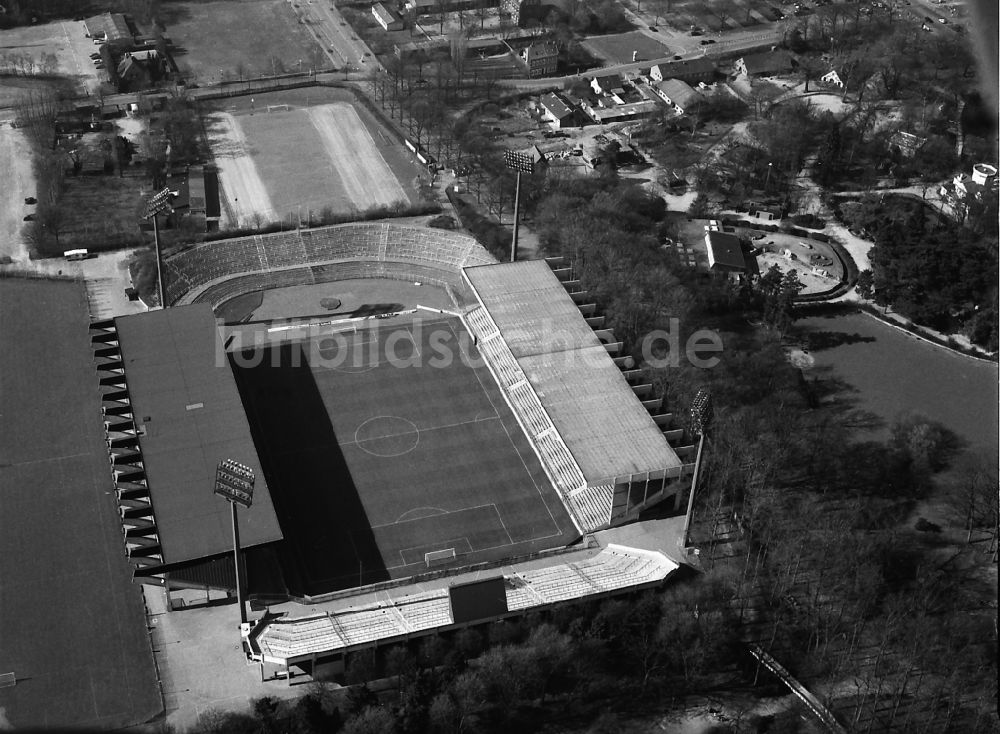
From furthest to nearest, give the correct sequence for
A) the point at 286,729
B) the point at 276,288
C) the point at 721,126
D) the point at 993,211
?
the point at 721,126 < the point at 993,211 < the point at 276,288 < the point at 286,729

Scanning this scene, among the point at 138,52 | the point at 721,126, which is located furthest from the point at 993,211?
the point at 138,52

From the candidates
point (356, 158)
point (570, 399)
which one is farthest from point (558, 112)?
point (570, 399)

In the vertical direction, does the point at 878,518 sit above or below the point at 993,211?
below

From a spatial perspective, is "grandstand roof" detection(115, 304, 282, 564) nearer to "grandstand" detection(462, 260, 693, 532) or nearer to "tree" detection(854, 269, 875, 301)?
"grandstand" detection(462, 260, 693, 532)

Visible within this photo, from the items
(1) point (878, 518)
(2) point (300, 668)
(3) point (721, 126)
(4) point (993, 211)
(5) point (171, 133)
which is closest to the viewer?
(2) point (300, 668)

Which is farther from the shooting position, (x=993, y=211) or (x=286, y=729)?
(x=993, y=211)

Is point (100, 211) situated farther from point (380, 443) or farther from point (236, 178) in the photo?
point (380, 443)

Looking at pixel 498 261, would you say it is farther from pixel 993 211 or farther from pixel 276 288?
pixel 993 211
